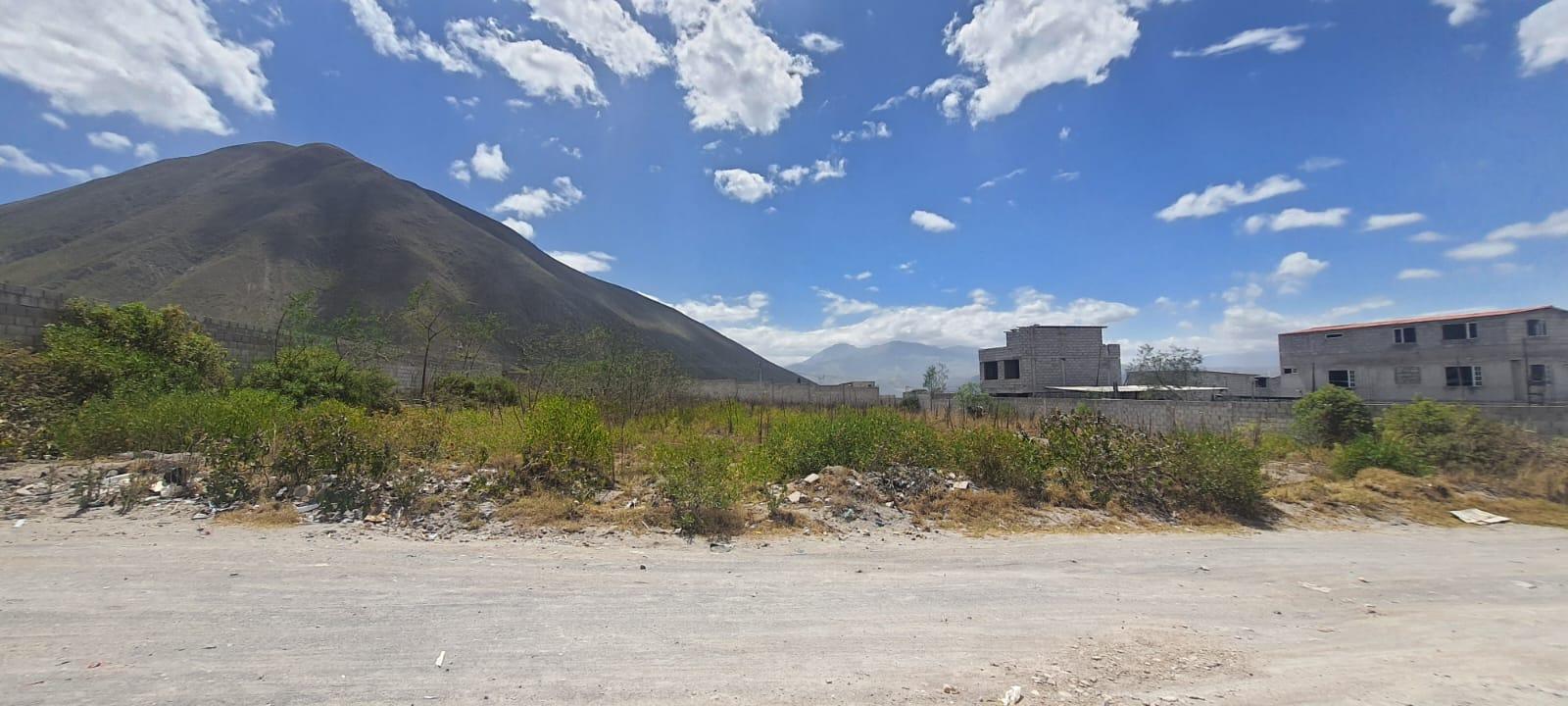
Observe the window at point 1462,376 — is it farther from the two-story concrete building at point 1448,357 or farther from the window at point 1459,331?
the window at point 1459,331

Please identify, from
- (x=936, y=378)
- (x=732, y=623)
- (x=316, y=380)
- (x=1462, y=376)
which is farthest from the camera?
(x=936, y=378)

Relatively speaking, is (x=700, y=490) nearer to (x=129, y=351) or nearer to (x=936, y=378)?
(x=129, y=351)

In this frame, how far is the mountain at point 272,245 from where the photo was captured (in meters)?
60.0

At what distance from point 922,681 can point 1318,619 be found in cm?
361

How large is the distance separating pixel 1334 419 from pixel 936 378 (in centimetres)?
3529

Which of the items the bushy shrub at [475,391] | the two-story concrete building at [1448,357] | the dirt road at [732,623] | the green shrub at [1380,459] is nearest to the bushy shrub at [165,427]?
the dirt road at [732,623]

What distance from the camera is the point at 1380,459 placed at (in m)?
11.1

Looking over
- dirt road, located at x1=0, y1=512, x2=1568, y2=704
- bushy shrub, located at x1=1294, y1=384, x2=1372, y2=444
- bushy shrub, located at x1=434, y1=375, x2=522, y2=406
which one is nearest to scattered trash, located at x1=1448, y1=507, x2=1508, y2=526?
dirt road, located at x1=0, y1=512, x2=1568, y2=704

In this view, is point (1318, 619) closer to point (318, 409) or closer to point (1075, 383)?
point (318, 409)

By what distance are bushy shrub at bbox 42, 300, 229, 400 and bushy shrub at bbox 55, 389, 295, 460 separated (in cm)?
139

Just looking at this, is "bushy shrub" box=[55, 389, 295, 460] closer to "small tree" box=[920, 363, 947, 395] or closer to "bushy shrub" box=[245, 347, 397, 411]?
"bushy shrub" box=[245, 347, 397, 411]

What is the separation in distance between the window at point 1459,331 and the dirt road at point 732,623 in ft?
130

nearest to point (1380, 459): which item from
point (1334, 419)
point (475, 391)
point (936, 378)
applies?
point (1334, 419)

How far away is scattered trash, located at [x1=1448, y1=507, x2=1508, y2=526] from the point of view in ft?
29.2
